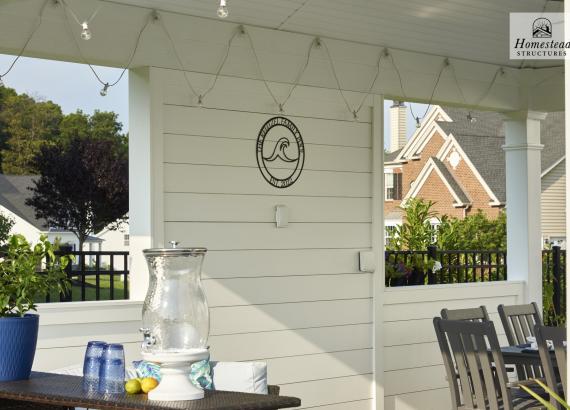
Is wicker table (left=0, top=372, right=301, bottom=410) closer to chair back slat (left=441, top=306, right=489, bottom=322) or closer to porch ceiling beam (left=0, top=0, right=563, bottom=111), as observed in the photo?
porch ceiling beam (left=0, top=0, right=563, bottom=111)

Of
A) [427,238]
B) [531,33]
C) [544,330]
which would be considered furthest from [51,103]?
[544,330]

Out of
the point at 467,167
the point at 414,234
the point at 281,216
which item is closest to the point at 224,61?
the point at 281,216

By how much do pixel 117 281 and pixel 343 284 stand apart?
2261 cm

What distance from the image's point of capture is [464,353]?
530cm

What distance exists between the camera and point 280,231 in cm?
621

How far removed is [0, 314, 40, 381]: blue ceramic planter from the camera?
3428 mm

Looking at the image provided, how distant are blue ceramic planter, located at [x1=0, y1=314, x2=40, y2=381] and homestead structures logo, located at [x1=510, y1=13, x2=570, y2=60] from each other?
444 cm

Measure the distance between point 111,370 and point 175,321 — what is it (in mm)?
343

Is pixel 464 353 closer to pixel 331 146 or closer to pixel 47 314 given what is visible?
pixel 331 146

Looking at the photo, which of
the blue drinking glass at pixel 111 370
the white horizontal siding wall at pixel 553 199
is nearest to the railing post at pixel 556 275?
the blue drinking glass at pixel 111 370

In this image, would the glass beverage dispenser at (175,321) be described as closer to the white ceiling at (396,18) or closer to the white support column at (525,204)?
the white ceiling at (396,18)

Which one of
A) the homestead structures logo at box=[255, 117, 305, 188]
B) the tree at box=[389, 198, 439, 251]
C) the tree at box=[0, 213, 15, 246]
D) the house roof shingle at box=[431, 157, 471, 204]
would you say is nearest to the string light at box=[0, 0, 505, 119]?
the homestead structures logo at box=[255, 117, 305, 188]

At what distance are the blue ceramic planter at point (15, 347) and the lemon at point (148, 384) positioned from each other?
70cm

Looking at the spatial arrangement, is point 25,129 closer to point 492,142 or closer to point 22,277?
point 492,142
